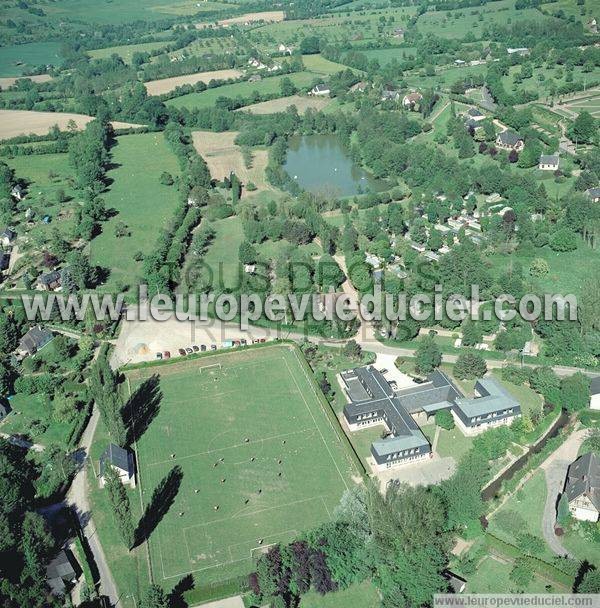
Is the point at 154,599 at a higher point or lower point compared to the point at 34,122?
lower

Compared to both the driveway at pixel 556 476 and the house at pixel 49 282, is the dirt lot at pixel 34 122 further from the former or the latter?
the driveway at pixel 556 476

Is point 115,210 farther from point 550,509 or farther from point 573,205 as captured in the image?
point 550,509

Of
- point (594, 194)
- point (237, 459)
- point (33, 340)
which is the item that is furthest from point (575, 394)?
point (33, 340)

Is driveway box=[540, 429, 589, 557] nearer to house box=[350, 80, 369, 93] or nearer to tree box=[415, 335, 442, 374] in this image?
tree box=[415, 335, 442, 374]

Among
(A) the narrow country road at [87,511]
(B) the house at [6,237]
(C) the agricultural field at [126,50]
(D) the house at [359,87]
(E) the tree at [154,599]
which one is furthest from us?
(C) the agricultural field at [126,50]

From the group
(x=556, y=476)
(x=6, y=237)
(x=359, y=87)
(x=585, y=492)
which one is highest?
(x=359, y=87)

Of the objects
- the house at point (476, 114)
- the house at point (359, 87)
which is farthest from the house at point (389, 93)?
the house at point (476, 114)

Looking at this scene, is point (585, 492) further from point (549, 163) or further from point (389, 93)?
point (389, 93)
